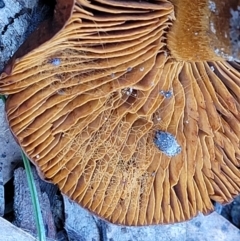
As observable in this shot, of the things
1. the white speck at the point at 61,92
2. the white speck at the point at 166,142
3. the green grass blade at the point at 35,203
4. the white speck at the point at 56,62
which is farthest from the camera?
the green grass blade at the point at 35,203

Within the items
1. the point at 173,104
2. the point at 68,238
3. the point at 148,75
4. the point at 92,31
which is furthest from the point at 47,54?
the point at 68,238

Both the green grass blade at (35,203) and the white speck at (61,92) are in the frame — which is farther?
the green grass blade at (35,203)

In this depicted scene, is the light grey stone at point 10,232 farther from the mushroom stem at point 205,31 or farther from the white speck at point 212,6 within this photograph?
the white speck at point 212,6

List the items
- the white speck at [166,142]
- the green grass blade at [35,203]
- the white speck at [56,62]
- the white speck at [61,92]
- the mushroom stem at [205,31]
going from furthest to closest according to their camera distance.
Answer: the green grass blade at [35,203], the white speck at [166,142], the white speck at [61,92], the white speck at [56,62], the mushroom stem at [205,31]

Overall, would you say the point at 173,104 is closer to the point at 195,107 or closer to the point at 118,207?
Answer: the point at 195,107

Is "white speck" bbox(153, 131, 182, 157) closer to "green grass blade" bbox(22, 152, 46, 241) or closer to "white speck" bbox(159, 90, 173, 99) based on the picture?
"white speck" bbox(159, 90, 173, 99)

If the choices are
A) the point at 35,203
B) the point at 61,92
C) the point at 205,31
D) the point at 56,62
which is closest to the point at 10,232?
the point at 35,203

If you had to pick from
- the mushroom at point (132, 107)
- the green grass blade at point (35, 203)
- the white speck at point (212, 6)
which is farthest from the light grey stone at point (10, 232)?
the white speck at point (212, 6)

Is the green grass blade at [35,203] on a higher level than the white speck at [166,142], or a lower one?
lower

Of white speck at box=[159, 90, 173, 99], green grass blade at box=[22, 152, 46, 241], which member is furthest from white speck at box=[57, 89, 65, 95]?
green grass blade at box=[22, 152, 46, 241]
